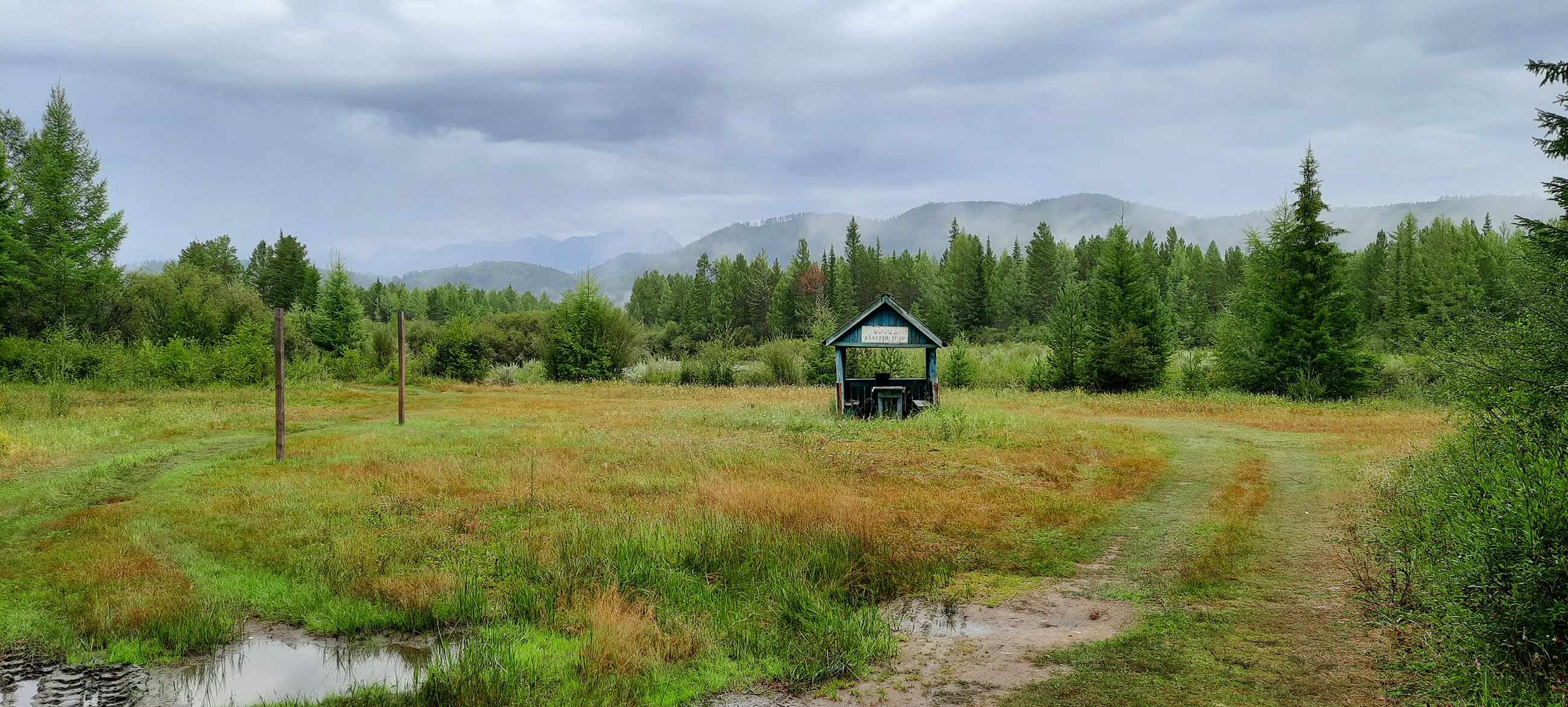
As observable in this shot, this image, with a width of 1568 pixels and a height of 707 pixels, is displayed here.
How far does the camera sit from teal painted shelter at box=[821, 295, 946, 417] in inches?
832

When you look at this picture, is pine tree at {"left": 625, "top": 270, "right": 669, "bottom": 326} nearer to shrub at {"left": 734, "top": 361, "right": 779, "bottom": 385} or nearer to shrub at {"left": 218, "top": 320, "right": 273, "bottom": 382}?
shrub at {"left": 734, "top": 361, "right": 779, "bottom": 385}

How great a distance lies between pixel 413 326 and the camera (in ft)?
212

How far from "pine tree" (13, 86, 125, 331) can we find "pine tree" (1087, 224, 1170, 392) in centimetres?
4992

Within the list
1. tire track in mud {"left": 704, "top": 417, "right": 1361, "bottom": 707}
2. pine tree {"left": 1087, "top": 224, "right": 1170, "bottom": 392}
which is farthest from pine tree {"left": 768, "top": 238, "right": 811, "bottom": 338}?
tire track in mud {"left": 704, "top": 417, "right": 1361, "bottom": 707}

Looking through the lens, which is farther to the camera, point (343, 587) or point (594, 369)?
point (594, 369)

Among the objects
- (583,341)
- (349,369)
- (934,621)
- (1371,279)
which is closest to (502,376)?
(583,341)

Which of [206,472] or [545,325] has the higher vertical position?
[545,325]

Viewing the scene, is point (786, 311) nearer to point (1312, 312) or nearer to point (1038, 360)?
point (1038, 360)

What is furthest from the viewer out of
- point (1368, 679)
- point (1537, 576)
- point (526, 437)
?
point (526, 437)

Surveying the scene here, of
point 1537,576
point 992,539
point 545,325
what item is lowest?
point 992,539

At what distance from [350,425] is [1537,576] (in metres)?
22.4

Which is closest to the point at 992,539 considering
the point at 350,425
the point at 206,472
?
the point at 206,472

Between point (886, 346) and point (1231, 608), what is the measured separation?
48.1ft

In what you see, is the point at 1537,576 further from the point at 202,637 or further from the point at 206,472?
the point at 206,472
